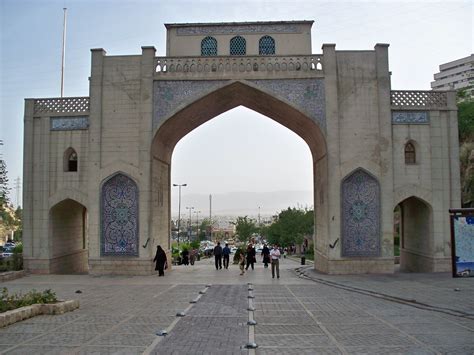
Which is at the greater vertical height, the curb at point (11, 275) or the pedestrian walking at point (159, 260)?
the pedestrian walking at point (159, 260)

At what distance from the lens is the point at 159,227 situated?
17.6 metres

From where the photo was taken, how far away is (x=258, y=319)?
8.26 metres

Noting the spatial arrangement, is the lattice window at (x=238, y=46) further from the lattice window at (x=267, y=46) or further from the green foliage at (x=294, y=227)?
the green foliage at (x=294, y=227)

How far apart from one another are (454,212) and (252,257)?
34.0 feet

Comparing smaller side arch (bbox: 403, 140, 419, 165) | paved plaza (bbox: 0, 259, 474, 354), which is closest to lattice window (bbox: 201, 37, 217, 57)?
smaller side arch (bbox: 403, 140, 419, 165)

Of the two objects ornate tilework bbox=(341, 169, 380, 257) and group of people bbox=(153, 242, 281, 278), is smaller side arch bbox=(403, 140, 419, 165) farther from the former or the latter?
group of people bbox=(153, 242, 281, 278)

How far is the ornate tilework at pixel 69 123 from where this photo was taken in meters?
16.8

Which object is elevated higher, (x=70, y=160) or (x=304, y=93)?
(x=304, y=93)

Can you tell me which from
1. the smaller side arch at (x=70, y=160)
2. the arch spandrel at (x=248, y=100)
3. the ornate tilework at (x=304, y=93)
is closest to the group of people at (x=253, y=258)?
the arch spandrel at (x=248, y=100)

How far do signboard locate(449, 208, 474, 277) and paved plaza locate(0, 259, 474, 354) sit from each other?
27.2 inches

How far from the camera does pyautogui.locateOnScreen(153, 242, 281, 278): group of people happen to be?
15633 mm

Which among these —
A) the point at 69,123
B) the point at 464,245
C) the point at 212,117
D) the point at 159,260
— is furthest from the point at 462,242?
the point at 69,123

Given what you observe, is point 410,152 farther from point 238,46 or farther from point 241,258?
point 238,46

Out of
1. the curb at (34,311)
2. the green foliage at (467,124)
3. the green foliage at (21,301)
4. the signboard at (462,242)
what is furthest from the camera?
the green foliage at (467,124)
